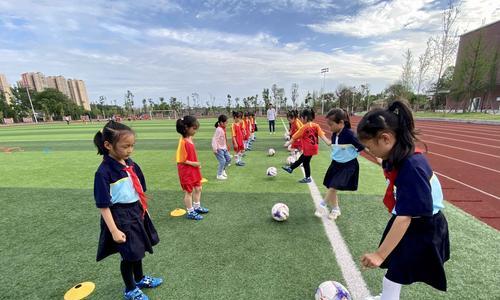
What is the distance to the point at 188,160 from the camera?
3.92m

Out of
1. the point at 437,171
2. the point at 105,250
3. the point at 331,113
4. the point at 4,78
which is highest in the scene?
the point at 4,78

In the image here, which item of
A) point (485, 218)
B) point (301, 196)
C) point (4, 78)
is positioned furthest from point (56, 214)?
point (4, 78)

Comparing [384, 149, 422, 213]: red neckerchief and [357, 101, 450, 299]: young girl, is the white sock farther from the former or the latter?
[384, 149, 422, 213]: red neckerchief

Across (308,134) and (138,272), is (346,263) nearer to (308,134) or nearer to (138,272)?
(138,272)

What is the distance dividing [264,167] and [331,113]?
4.38 m

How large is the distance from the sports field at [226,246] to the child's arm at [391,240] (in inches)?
44.5

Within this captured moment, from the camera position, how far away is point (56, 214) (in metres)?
4.57

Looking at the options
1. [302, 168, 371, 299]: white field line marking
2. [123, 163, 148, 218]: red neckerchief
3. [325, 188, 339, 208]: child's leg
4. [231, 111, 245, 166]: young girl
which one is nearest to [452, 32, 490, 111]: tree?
[231, 111, 245, 166]: young girl

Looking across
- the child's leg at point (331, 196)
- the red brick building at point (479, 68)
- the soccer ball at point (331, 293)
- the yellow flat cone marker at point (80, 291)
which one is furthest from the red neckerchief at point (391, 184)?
the red brick building at point (479, 68)

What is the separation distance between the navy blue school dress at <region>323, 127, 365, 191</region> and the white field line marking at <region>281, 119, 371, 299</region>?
1.97 ft

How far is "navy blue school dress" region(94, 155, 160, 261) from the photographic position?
83.3 inches

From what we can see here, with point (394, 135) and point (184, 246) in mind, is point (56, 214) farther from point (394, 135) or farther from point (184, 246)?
point (394, 135)

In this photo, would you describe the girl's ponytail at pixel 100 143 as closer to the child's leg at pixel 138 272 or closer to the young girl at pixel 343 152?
the child's leg at pixel 138 272

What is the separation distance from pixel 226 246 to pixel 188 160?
4.61 ft
